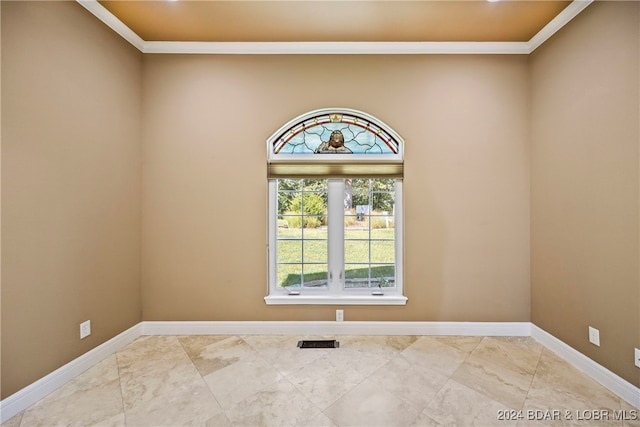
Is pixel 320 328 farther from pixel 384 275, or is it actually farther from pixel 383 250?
pixel 383 250

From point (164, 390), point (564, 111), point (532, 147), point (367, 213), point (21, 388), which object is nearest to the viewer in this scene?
point (21, 388)

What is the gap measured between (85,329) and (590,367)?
4.06 metres

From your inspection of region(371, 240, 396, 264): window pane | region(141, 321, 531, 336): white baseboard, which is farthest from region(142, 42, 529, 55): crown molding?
region(141, 321, 531, 336): white baseboard

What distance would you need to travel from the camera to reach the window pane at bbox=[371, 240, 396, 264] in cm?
284

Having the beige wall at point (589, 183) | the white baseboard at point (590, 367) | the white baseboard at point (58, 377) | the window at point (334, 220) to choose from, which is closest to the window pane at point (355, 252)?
the window at point (334, 220)

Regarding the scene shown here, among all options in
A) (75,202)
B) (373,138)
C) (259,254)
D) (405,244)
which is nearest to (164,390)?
(259,254)

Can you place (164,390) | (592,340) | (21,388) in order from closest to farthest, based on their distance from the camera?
(21,388) → (164,390) → (592,340)

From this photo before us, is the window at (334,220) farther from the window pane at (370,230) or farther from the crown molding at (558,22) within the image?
the crown molding at (558,22)

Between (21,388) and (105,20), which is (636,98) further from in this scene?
(21,388)

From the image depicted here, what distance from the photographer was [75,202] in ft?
6.78

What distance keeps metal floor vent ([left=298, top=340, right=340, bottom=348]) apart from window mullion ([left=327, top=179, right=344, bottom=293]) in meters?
0.50

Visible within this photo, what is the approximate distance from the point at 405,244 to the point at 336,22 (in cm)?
218

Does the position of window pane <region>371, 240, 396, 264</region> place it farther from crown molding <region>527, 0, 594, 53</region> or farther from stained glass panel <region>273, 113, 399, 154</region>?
crown molding <region>527, 0, 594, 53</region>

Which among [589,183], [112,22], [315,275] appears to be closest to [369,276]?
[315,275]
